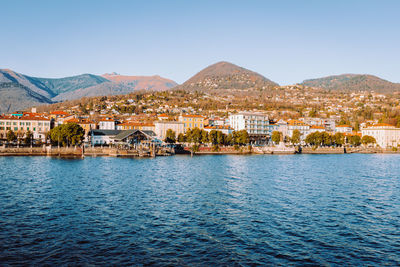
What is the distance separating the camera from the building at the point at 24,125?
109 meters

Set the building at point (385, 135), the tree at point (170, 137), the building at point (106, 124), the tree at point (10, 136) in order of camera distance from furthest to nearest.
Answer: the building at point (385, 135) → the building at point (106, 124) → the tree at point (170, 137) → the tree at point (10, 136)

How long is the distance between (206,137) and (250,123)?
107 feet

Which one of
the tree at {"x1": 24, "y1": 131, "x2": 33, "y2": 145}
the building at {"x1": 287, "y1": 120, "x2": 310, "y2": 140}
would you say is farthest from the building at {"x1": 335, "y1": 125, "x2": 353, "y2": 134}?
the tree at {"x1": 24, "y1": 131, "x2": 33, "y2": 145}

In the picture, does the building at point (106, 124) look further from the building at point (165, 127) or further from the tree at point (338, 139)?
the tree at point (338, 139)

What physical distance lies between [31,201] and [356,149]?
13294 cm

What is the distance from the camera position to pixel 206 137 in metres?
110

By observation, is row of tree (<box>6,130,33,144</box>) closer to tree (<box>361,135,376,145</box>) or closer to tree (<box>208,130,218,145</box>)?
tree (<box>208,130,218,145</box>)

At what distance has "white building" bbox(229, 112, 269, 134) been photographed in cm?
13562

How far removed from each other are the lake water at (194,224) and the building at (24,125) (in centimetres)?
7784

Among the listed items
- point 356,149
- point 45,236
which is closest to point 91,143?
point 45,236

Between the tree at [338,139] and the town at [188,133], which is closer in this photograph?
the town at [188,133]

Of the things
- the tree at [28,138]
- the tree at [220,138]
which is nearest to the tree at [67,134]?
the tree at [28,138]

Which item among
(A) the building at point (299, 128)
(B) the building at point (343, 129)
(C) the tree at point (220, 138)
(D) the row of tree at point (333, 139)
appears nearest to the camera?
(C) the tree at point (220, 138)

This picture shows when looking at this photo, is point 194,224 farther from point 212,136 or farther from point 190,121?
point 190,121
